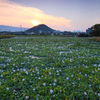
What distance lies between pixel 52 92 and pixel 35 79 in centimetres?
85

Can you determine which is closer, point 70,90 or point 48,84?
point 70,90

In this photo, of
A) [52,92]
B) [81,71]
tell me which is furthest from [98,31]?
[52,92]

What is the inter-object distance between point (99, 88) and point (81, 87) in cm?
47

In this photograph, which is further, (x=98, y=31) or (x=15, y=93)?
(x=98, y=31)

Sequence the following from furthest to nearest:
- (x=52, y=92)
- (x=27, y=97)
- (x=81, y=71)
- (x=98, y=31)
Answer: (x=98, y=31) < (x=81, y=71) < (x=52, y=92) < (x=27, y=97)

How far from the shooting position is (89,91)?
8.18 ft

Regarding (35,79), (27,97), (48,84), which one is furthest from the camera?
(35,79)

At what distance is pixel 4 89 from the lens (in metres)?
2.60

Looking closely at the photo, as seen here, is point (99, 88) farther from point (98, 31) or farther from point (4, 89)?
point (98, 31)

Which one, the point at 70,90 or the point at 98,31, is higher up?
the point at 98,31

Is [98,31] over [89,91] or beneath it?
over

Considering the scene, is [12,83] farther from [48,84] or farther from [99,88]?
[99,88]

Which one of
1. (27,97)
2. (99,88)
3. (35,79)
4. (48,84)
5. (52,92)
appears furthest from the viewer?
(35,79)

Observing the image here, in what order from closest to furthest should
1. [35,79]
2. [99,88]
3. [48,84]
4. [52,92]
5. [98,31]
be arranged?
1. [52,92]
2. [99,88]
3. [48,84]
4. [35,79]
5. [98,31]
